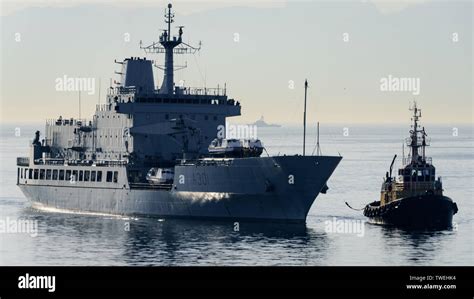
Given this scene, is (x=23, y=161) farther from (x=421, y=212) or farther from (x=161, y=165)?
(x=421, y=212)

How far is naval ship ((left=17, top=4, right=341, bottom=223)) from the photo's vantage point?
71.0 meters

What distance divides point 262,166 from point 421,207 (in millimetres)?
9301

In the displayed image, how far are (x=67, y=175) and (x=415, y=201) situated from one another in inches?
1082

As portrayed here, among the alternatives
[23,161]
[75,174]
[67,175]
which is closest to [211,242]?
[75,174]

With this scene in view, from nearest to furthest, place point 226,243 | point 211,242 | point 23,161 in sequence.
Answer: point 226,243, point 211,242, point 23,161

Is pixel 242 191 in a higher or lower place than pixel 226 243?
higher

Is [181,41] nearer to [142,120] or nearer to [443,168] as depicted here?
[142,120]

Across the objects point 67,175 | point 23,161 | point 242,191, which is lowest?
point 242,191

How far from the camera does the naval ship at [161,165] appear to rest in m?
71.0

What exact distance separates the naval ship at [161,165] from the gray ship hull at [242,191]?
0.06 meters

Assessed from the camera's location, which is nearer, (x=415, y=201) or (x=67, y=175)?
(x=415, y=201)

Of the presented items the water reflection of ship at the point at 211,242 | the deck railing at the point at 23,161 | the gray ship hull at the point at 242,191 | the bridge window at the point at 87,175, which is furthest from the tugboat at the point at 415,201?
the deck railing at the point at 23,161

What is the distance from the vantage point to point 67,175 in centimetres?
8625
